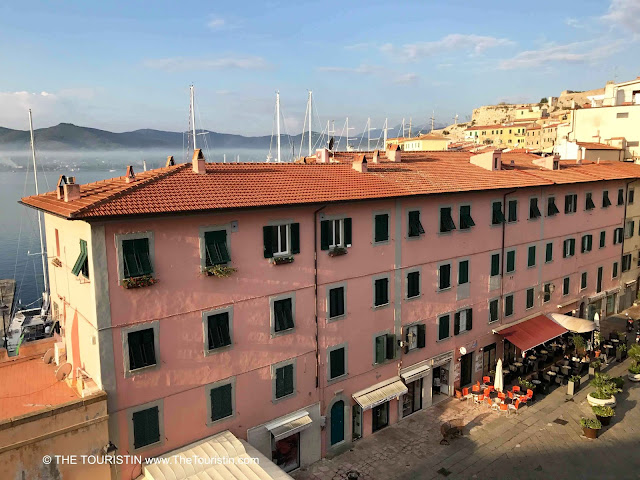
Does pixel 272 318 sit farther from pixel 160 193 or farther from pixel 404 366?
pixel 404 366

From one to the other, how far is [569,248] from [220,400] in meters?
25.7

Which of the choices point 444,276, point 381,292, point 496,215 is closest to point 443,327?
point 444,276

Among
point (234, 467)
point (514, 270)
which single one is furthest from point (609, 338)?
point (234, 467)

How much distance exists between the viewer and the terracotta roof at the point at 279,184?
52.2ft

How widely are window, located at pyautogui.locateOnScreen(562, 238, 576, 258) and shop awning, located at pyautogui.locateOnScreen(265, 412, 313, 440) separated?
21.7 meters

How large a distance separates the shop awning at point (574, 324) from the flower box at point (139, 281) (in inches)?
987

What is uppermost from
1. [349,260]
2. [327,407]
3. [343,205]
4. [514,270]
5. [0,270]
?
[343,205]

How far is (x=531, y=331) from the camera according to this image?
95.1 ft

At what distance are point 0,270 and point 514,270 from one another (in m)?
79.5

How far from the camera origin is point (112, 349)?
1543 centimetres

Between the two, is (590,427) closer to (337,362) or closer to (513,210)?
(337,362)

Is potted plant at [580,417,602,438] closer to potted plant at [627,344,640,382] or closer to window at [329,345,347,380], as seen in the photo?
potted plant at [627,344,640,382]

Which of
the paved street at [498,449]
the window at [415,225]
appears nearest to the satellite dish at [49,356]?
the paved street at [498,449]

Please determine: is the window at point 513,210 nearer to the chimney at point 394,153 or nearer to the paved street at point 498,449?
the chimney at point 394,153
